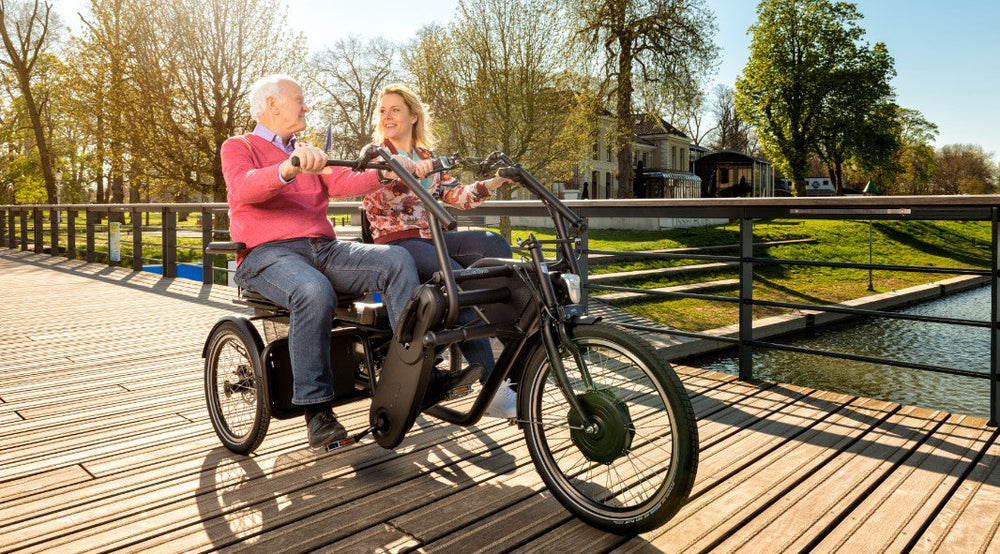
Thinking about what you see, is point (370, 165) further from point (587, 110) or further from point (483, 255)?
point (587, 110)

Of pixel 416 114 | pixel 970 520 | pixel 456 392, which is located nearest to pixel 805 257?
pixel 416 114

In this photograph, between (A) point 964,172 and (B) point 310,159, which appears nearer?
(B) point 310,159

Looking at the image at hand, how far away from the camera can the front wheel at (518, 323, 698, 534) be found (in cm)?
215

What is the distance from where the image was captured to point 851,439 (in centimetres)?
329

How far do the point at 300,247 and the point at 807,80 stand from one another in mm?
38255

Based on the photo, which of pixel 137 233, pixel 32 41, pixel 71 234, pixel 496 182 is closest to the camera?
pixel 496 182

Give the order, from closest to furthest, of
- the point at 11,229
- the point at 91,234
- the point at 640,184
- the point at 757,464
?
1. the point at 757,464
2. the point at 91,234
3. the point at 11,229
4. the point at 640,184

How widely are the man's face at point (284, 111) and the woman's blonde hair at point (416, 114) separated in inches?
18.0

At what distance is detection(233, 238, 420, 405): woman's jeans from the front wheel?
1.86 feet

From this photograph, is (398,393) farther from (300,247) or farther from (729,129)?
(729,129)

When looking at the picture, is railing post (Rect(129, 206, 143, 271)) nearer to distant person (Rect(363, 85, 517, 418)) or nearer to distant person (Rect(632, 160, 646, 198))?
distant person (Rect(363, 85, 517, 418))

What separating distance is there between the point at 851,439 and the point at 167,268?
9.13 meters

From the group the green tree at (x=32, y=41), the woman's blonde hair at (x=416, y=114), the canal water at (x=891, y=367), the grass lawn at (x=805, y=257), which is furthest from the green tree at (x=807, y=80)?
the woman's blonde hair at (x=416, y=114)

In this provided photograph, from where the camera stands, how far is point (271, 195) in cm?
277
